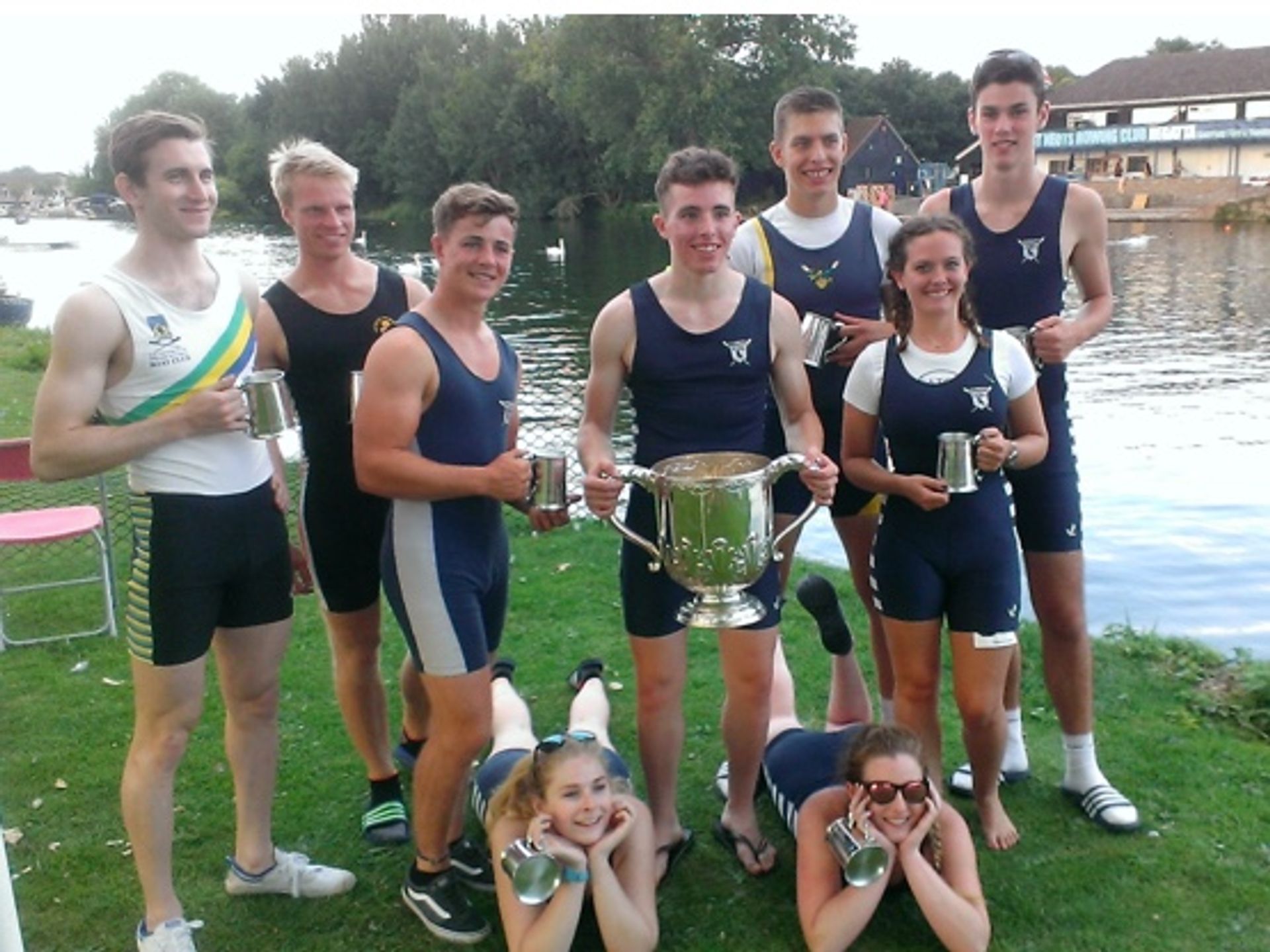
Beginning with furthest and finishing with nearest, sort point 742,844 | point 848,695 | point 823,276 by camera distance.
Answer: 1. point 848,695
2. point 823,276
3. point 742,844

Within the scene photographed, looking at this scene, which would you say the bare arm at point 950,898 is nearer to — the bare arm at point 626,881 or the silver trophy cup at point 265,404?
the bare arm at point 626,881

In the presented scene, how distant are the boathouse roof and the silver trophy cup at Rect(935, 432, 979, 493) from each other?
59671 millimetres

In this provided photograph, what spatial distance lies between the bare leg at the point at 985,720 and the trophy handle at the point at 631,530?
3.29ft

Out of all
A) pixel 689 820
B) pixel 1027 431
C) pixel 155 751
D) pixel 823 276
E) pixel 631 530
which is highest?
pixel 823 276

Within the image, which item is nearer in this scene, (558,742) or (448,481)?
(448,481)

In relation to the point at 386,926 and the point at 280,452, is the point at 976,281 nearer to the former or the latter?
the point at 280,452

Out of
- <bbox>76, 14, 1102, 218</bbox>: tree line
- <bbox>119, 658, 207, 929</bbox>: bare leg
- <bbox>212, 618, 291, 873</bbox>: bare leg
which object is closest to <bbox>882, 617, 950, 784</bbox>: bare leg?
<bbox>212, 618, 291, 873</bbox>: bare leg

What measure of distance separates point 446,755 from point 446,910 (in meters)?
0.47

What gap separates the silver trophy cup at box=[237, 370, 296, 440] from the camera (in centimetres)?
299

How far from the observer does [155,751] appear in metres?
3.03

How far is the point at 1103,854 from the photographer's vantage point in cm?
364

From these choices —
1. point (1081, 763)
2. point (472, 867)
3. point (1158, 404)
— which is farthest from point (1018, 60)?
point (1158, 404)

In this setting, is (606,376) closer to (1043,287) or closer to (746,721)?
(746,721)

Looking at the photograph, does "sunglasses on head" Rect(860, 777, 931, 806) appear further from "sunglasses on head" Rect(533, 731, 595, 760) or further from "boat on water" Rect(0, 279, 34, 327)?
"boat on water" Rect(0, 279, 34, 327)
